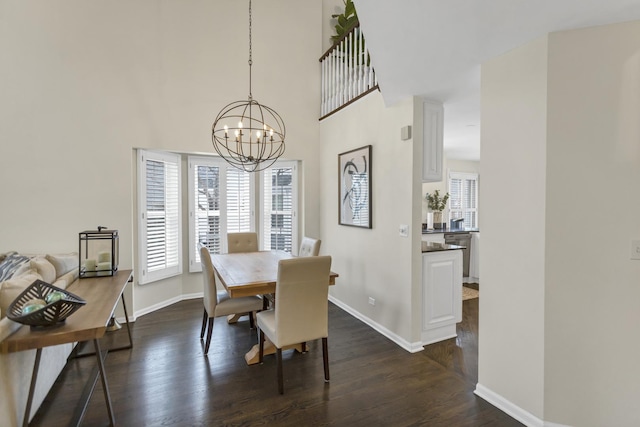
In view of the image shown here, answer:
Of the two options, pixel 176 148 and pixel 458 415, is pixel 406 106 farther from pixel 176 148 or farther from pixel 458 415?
pixel 176 148

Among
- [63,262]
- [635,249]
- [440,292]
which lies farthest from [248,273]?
[635,249]

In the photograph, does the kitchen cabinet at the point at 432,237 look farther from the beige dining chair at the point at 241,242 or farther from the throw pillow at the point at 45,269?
the throw pillow at the point at 45,269

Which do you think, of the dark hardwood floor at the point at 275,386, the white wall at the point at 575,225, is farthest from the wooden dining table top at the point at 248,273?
the white wall at the point at 575,225

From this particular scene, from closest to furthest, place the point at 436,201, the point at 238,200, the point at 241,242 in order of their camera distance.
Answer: the point at 241,242
the point at 238,200
the point at 436,201

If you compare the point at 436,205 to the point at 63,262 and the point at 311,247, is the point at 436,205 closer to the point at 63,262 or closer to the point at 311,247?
the point at 311,247

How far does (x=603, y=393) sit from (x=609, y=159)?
142cm

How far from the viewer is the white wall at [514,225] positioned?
77.5 inches

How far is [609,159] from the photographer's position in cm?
183

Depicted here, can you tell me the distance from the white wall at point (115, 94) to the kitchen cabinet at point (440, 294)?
2182mm

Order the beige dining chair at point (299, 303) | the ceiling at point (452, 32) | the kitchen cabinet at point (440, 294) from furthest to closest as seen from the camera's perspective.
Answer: the kitchen cabinet at point (440, 294) < the beige dining chair at point (299, 303) < the ceiling at point (452, 32)

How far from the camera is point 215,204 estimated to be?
473cm

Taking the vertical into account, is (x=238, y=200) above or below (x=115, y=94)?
below

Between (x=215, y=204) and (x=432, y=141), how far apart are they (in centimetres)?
326

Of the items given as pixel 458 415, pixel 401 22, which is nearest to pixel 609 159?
pixel 401 22
